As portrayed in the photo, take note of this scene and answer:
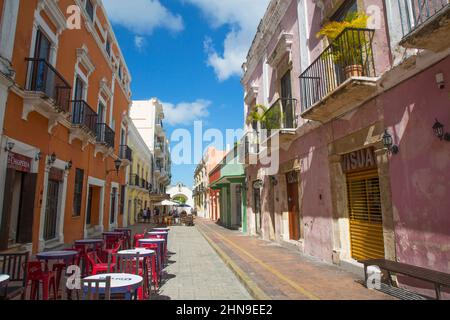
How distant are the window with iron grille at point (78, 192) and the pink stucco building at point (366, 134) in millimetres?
7794

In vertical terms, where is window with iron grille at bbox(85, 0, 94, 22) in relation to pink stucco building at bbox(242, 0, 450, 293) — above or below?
above

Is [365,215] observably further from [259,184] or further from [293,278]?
[259,184]

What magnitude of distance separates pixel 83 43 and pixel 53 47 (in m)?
2.81

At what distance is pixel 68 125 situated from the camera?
10.4 meters

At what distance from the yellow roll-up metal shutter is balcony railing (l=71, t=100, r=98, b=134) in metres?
9.25

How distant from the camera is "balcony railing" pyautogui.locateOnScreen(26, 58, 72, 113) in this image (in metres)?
7.79

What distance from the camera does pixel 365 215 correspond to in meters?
6.89

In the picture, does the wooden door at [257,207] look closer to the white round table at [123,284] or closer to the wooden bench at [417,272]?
the wooden bench at [417,272]

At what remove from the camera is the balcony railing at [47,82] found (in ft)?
25.6

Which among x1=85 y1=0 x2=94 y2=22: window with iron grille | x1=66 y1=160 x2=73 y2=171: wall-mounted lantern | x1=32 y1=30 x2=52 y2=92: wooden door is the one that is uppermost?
x1=85 y1=0 x2=94 y2=22: window with iron grille

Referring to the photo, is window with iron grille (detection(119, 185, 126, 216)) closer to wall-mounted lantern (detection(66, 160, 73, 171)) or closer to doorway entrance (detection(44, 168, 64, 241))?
wall-mounted lantern (detection(66, 160, 73, 171))

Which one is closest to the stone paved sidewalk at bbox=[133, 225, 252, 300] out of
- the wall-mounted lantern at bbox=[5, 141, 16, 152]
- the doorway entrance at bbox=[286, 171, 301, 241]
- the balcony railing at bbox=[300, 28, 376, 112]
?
the doorway entrance at bbox=[286, 171, 301, 241]

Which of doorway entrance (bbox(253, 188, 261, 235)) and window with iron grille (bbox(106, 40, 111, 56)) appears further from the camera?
window with iron grille (bbox(106, 40, 111, 56))

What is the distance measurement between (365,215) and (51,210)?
30.6 ft
